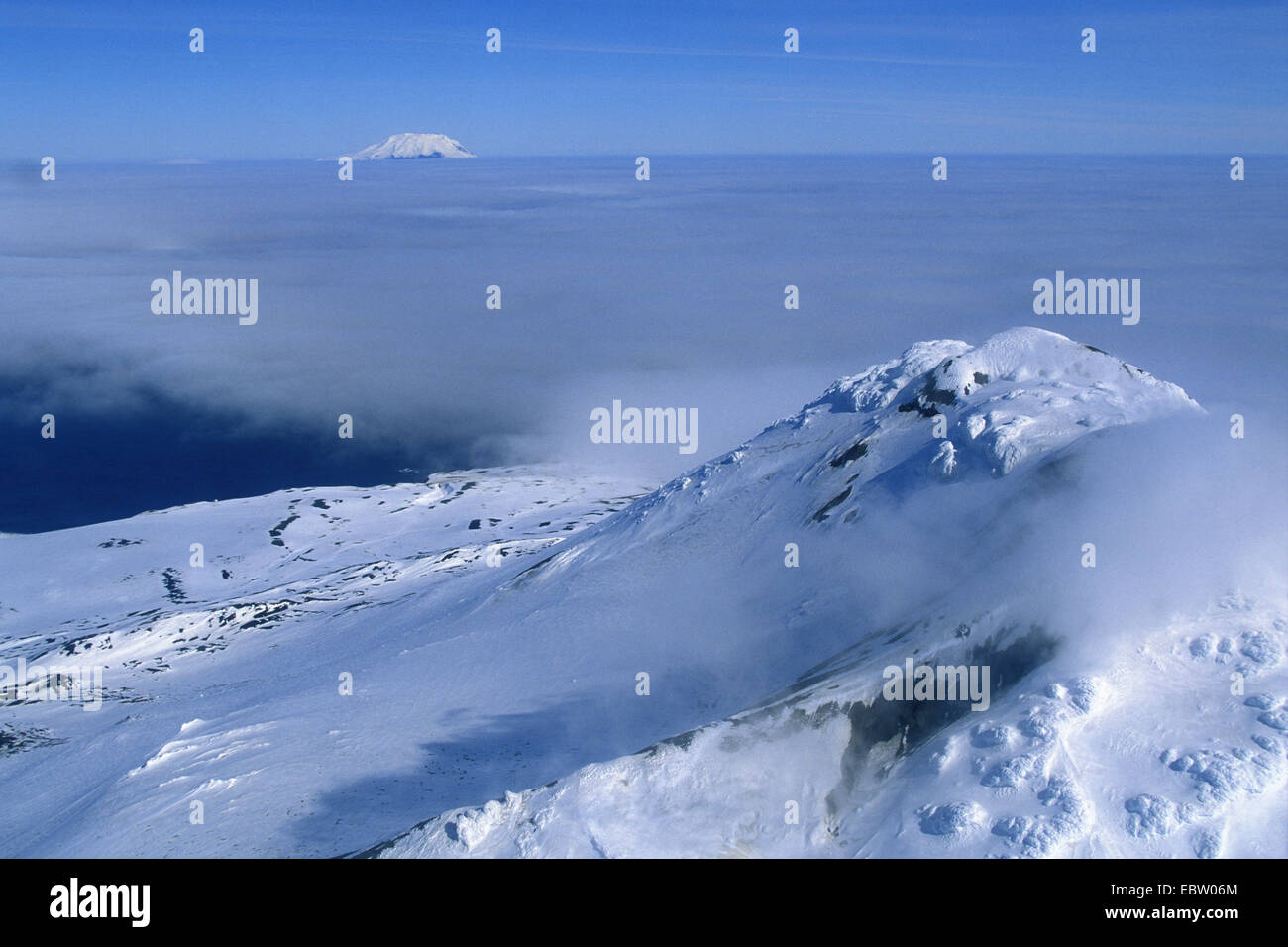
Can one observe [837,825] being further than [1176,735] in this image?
Yes

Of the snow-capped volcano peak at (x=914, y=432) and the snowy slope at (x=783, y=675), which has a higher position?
the snow-capped volcano peak at (x=914, y=432)

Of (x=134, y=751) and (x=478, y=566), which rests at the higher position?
(x=478, y=566)

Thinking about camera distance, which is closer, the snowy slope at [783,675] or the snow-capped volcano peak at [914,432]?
the snowy slope at [783,675]

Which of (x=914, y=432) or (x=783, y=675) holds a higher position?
(x=914, y=432)

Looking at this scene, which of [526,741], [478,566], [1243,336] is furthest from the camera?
[1243,336]

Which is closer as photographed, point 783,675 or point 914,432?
point 783,675

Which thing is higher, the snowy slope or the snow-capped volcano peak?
the snow-capped volcano peak

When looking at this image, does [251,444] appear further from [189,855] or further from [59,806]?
[189,855]

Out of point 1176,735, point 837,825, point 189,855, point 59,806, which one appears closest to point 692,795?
point 837,825
